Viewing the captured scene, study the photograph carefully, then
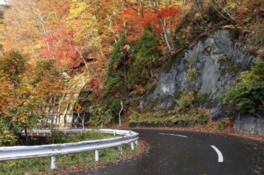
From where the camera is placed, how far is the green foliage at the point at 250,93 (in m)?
15.0

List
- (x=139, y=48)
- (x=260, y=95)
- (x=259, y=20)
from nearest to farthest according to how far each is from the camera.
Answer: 1. (x=260, y=95)
2. (x=259, y=20)
3. (x=139, y=48)

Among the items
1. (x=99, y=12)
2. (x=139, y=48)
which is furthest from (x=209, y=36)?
(x=99, y=12)

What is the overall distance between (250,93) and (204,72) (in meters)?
8.03

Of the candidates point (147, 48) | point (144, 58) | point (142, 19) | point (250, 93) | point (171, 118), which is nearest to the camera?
point (250, 93)

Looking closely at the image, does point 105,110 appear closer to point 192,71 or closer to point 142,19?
point 142,19

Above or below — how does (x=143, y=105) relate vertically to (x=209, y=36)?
below

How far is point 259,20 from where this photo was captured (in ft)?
67.9

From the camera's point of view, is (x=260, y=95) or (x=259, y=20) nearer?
(x=260, y=95)

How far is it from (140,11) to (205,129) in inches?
685

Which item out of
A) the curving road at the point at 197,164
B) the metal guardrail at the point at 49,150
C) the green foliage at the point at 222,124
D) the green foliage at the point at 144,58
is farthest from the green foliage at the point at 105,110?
the curving road at the point at 197,164

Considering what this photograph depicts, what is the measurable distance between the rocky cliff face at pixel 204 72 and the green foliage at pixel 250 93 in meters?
3.11

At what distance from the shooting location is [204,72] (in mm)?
23281

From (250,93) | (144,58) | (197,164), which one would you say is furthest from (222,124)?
(144,58)

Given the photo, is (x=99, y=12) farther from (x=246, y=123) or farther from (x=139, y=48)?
(x=246, y=123)
